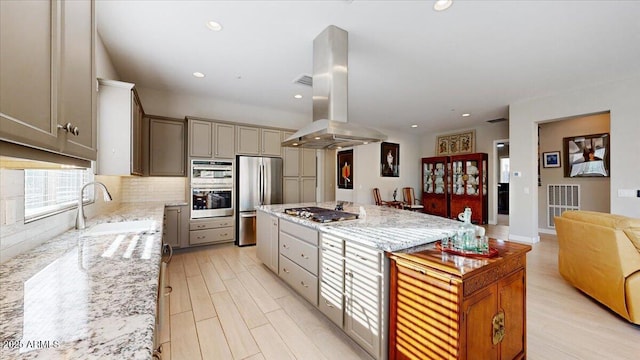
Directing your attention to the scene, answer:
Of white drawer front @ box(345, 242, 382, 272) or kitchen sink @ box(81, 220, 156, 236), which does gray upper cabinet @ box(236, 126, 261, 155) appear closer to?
kitchen sink @ box(81, 220, 156, 236)

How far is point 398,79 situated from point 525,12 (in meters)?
1.70

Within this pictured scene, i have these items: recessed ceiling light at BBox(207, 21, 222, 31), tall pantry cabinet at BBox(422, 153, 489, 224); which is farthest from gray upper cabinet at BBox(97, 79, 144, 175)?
tall pantry cabinet at BBox(422, 153, 489, 224)

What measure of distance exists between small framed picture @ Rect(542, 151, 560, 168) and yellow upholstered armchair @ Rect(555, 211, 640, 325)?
12.6ft

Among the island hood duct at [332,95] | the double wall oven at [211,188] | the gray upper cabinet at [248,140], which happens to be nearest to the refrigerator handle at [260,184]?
the gray upper cabinet at [248,140]

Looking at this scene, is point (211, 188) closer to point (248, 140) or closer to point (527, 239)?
point (248, 140)

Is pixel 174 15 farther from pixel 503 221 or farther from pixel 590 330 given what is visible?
pixel 503 221

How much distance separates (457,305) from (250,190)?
382 cm

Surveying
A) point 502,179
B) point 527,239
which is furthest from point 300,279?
point 502,179

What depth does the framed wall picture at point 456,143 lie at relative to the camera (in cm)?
715

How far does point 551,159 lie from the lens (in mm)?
5641

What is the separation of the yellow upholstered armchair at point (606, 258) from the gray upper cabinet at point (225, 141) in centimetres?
474

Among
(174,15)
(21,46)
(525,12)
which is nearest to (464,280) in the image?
(21,46)

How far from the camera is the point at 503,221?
7438mm

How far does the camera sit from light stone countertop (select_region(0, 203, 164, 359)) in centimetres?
57
